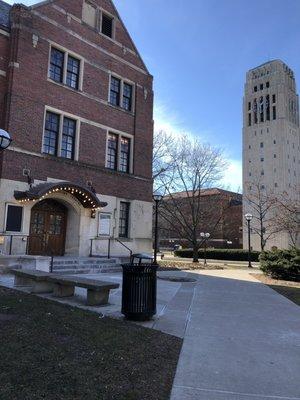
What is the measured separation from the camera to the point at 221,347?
7020 mm

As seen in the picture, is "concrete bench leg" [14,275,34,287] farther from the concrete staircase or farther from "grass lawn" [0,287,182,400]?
the concrete staircase

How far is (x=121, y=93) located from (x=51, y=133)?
6228 millimetres

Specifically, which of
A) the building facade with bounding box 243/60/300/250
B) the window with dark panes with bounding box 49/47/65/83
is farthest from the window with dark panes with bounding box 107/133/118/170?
the building facade with bounding box 243/60/300/250

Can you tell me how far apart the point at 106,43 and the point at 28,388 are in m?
23.5

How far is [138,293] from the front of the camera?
8.37 m

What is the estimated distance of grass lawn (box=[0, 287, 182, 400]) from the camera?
179 inches

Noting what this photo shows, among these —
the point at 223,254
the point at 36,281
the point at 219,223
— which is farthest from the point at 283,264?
the point at 223,254

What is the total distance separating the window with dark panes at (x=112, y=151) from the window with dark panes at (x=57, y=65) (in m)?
4.39

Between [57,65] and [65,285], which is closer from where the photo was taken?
[65,285]

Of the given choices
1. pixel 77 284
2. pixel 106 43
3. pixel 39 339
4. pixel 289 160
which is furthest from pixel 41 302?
pixel 289 160

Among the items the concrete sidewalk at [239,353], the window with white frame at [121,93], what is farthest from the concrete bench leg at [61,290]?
the window with white frame at [121,93]

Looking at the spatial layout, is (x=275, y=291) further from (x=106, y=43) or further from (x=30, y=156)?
(x=106, y=43)

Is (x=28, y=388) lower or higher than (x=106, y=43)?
lower

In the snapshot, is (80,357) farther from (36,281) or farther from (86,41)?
(86,41)
